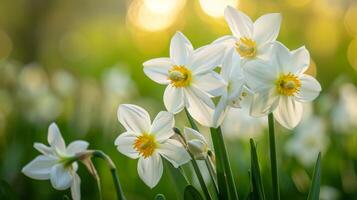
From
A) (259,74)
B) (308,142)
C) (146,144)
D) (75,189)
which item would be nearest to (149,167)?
(146,144)

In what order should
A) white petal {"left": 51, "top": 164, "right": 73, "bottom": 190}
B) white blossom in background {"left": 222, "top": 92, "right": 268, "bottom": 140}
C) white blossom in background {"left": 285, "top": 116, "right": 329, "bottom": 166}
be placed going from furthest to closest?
white blossom in background {"left": 222, "top": 92, "right": 268, "bottom": 140}, white blossom in background {"left": 285, "top": 116, "right": 329, "bottom": 166}, white petal {"left": 51, "top": 164, "right": 73, "bottom": 190}

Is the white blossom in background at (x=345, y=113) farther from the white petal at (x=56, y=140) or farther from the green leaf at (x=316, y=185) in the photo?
the white petal at (x=56, y=140)

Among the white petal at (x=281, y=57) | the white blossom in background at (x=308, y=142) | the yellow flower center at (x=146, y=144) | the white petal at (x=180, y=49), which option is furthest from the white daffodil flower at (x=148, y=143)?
the white blossom in background at (x=308, y=142)

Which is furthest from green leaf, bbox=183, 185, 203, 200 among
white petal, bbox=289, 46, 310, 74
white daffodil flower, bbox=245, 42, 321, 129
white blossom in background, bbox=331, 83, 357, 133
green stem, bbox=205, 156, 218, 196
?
white blossom in background, bbox=331, 83, 357, 133

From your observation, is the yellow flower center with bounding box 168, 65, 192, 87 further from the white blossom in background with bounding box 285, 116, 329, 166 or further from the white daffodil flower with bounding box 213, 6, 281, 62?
the white blossom in background with bounding box 285, 116, 329, 166

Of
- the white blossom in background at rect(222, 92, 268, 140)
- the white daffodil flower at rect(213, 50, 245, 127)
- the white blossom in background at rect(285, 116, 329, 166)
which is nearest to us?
the white daffodil flower at rect(213, 50, 245, 127)
